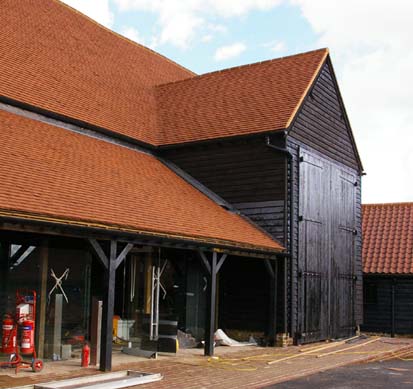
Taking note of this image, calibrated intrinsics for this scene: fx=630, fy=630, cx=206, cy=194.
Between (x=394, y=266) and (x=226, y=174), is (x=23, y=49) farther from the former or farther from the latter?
(x=394, y=266)

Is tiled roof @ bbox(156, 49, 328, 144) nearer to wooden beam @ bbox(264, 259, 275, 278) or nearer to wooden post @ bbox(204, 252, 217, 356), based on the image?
wooden beam @ bbox(264, 259, 275, 278)

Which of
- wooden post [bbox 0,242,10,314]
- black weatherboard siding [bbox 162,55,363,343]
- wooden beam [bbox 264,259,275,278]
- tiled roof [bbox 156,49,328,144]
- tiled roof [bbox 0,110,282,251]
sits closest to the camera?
tiled roof [bbox 0,110,282,251]

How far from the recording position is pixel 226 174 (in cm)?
1872

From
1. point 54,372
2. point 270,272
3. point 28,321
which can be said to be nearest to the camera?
point 54,372

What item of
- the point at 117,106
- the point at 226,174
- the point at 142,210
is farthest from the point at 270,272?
the point at 117,106

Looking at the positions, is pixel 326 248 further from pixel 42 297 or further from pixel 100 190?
pixel 42 297

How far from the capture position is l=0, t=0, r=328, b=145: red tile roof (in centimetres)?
1720

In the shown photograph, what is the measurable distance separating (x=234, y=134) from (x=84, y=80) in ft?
15.9

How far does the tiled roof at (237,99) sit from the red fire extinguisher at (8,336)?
901 cm

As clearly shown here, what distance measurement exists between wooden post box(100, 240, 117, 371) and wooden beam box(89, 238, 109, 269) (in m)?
0.10

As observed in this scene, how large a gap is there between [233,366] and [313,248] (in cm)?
676

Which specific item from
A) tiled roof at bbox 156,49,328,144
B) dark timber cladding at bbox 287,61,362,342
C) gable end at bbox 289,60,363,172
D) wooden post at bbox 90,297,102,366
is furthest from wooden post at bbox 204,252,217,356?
gable end at bbox 289,60,363,172

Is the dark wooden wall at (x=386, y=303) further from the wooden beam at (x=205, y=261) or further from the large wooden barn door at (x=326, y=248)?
the wooden beam at (x=205, y=261)

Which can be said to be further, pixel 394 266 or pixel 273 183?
pixel 394 266
